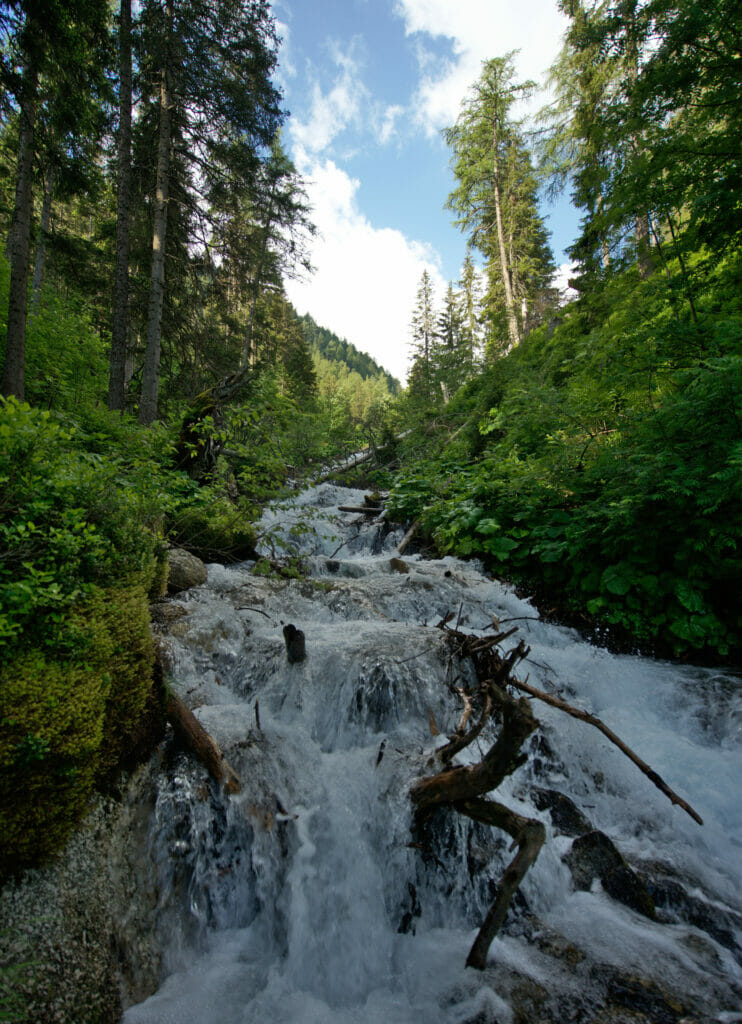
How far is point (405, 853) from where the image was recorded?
2824 millimetres

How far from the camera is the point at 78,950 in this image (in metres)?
1.80

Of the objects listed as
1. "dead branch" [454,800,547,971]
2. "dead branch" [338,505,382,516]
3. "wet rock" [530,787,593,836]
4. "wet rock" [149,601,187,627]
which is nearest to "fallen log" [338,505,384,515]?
"dead branch" [338,505,382,516]

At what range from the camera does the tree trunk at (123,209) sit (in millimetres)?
9195

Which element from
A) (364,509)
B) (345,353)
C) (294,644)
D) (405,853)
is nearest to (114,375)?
(364,509)

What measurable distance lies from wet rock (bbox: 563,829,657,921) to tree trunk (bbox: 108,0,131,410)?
422 inches

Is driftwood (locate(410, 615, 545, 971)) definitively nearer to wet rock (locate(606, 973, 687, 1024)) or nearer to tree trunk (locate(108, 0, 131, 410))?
wet rock (locate(606, 973, 687, 1024))

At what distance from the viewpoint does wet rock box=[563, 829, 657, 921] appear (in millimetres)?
2658

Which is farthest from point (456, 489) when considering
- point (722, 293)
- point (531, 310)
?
point (531, 310)

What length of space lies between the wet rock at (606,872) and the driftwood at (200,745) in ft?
8.12

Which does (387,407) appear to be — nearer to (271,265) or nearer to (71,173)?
(271,265)

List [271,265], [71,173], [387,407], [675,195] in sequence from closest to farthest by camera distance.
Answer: [675,195] → [71,173] → [271,265] → [387,407]

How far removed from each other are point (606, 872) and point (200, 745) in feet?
9.82

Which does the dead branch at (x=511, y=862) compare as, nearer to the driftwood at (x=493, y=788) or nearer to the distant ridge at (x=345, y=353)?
the driftwood at (x=493, y=788)

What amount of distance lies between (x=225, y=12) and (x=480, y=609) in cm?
1547
